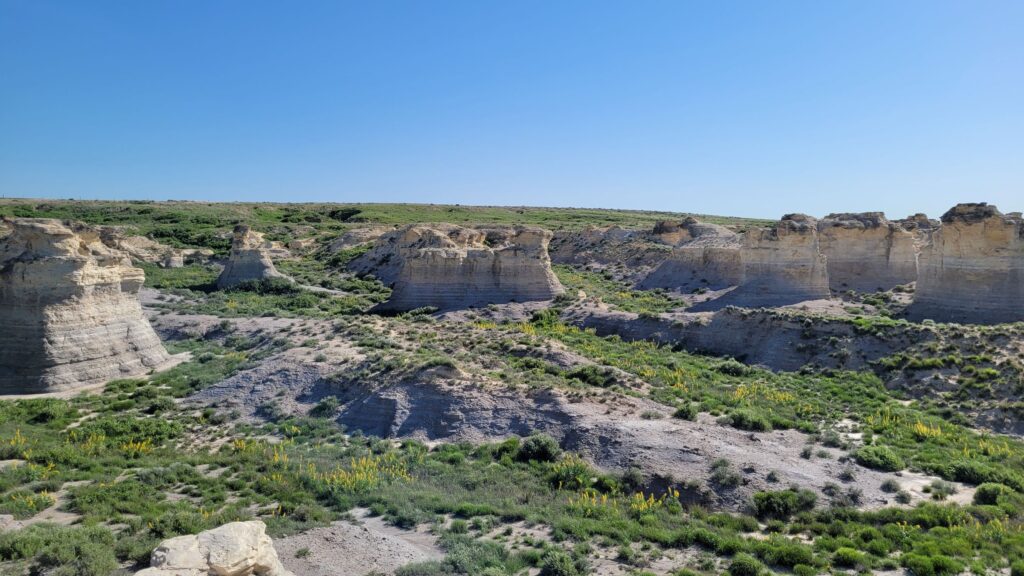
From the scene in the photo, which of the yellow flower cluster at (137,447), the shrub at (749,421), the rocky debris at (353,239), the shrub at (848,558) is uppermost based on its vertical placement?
the rocky debris at (353,239)

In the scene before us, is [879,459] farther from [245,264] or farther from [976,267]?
[245,264]

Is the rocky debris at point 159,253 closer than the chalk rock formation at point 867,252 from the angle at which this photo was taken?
No

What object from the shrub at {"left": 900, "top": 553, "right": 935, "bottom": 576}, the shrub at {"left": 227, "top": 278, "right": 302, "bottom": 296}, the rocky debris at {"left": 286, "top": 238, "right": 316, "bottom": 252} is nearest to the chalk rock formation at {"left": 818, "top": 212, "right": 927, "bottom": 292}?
the shrub at {"left": 900, "top": 553, "right": 935, "bottom": 576}

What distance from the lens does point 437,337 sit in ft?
87.0

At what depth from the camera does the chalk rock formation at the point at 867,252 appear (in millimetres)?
40125

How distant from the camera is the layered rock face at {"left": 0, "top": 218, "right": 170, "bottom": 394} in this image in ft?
66.4

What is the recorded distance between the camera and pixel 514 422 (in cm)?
1809

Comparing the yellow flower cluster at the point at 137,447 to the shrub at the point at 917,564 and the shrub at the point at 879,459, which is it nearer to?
the shrub at the point at 917,564

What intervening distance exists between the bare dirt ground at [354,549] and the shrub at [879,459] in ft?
36.9

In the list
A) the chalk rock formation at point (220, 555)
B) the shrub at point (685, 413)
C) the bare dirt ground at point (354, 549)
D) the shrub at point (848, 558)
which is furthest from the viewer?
the shrub at point (685, 413)

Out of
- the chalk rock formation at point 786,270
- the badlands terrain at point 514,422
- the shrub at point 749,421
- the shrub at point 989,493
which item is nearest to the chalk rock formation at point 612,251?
Answer: the chalk rock formation at point 786,270

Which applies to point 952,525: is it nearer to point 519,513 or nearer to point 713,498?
point 713,498

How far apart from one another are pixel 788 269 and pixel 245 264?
35868mm

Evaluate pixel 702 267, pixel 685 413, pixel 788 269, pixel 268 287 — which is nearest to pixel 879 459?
pixel 685 413
